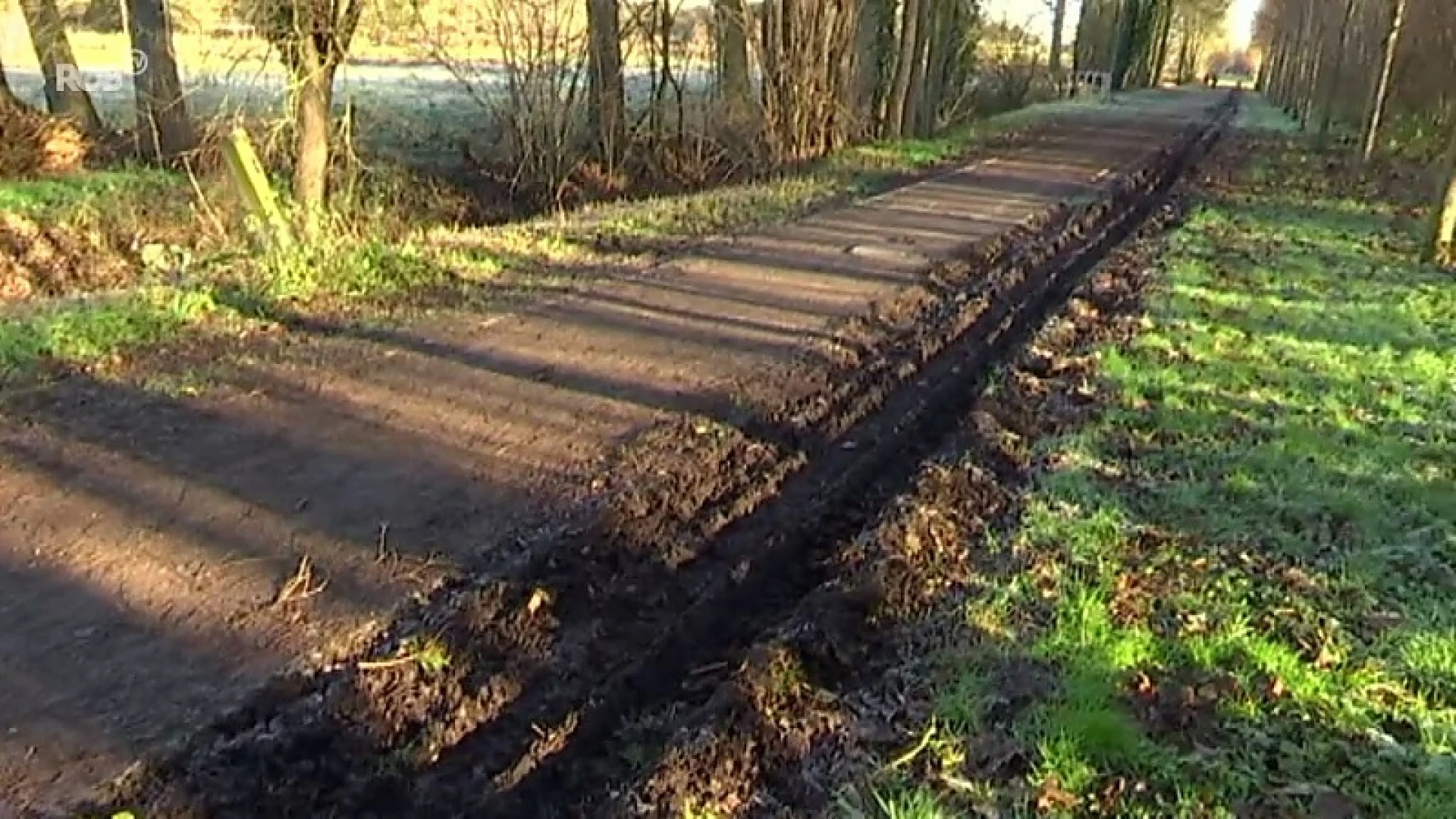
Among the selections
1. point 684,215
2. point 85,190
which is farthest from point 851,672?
point 85,190

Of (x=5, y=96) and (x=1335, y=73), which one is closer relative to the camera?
(x=5, y=96)

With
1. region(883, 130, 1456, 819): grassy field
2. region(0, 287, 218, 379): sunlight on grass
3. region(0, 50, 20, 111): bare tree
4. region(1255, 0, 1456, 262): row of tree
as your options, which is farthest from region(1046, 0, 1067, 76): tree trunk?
region(0, 287, 218, 379): sunlight on grass

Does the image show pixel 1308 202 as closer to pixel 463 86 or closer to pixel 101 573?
pixel 463 86

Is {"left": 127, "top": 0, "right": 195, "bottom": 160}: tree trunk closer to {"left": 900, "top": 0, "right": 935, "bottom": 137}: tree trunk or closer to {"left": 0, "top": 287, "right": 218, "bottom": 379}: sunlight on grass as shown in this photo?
{"left": 0, "top": 287, "right": 218, "bottom": 379}: sunlight on grass

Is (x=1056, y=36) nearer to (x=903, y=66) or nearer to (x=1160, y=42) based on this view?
(x=1160, y=42)

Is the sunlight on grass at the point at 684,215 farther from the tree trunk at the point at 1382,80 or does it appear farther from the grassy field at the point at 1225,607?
the tree trunk at the point at 1382,80

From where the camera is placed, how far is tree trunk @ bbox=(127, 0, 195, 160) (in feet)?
58.8

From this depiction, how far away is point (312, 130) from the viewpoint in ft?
39.4

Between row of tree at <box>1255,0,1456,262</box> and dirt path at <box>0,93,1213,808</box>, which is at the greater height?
row of tree at <box>1255,0,1456,262</box>

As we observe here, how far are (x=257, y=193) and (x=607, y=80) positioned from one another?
379 inches

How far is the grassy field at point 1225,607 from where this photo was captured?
3.88m

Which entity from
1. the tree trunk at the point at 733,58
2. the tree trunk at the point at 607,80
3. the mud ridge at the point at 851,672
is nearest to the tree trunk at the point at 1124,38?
the tree trunk at the point at 733,58

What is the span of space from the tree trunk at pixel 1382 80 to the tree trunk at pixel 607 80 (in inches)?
494

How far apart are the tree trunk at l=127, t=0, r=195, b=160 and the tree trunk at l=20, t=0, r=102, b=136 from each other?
4.87 ft
